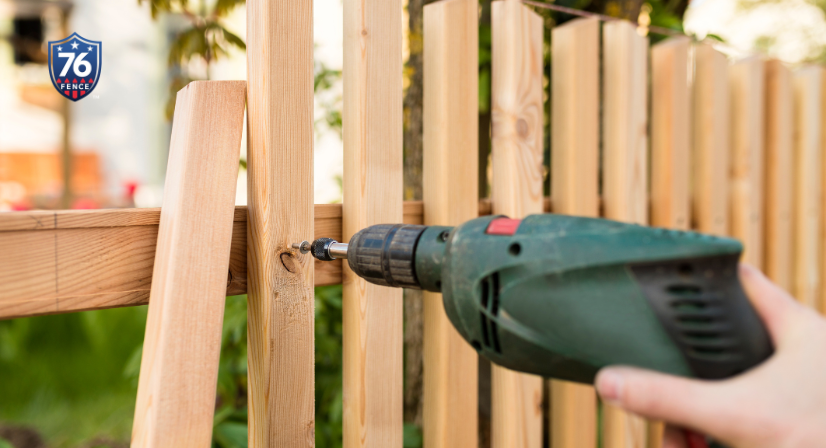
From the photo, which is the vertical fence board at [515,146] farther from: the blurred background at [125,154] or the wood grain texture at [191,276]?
the wood grain texture at [191,276]

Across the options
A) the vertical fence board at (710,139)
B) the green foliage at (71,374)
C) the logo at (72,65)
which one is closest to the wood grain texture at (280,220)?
the logo at (72,65)

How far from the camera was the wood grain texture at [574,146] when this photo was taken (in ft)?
4.40

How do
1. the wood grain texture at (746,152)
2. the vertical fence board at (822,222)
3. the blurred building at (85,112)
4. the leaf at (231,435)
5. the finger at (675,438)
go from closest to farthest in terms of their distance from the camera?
the finger at (675,438), the leaf at (231,435), the wood grain texture at (746,152), the vertical fence board at (822,222), the blurred building at (85,112)

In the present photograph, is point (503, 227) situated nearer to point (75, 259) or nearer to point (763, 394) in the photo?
point (763, 394)

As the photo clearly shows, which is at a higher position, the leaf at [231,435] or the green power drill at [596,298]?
the green power drill at [596,298]

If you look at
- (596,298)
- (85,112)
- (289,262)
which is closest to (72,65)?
(289,262)

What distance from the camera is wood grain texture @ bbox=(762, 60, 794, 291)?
196cm

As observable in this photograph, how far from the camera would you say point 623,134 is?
1.46 meters

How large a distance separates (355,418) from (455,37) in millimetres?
804

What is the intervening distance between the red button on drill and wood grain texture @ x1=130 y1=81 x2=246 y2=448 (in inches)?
15.6

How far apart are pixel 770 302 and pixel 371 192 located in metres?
0.65

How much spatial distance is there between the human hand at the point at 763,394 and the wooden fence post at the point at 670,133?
45.1 inches

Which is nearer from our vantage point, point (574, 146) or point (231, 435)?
point (574, 146)

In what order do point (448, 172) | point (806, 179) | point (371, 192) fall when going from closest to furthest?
point (371, 192)
point (448, 172)
point (806, 179)
